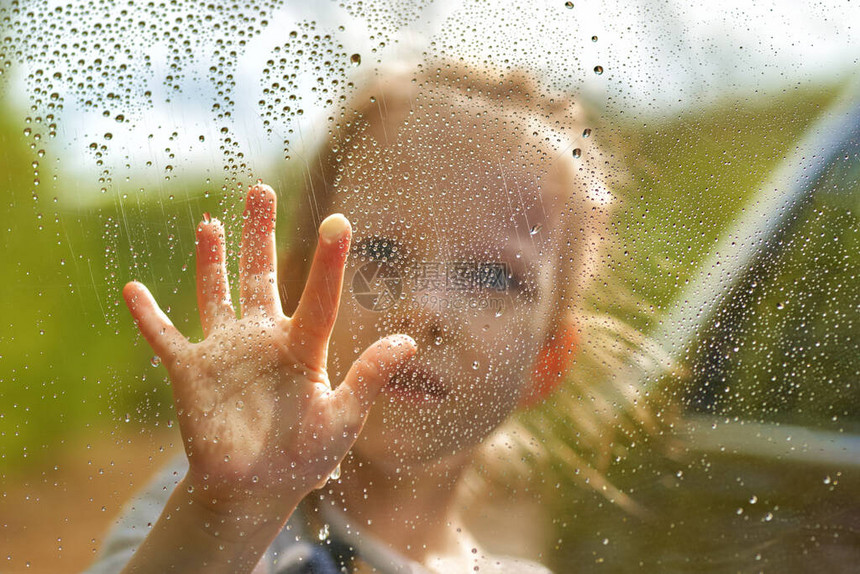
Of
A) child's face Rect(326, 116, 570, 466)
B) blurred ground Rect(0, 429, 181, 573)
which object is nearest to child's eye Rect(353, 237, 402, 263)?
child's face Rect(326, 116, 570, 466)


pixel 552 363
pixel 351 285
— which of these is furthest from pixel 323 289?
pixel 552 363

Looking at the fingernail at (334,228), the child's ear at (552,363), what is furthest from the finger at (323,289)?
the child's ear at (552,363)

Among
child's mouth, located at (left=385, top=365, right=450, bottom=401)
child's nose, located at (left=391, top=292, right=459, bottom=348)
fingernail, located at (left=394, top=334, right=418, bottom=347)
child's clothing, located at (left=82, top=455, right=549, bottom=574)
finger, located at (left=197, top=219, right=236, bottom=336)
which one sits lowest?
child's clothing, located at (left=82, top=455, right=549, bottom=574)

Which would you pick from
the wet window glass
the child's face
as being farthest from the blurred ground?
the child's face

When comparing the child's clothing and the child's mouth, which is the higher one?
the child's mouth

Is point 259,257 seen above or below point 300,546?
above

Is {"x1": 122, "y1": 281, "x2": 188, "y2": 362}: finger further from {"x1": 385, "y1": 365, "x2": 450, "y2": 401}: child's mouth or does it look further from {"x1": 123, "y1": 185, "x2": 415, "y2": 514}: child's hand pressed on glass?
{"x1": 385, "y1": 365, "x2": 450, "y2": 401}: child's mouth

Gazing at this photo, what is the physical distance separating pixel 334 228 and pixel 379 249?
0.02 m

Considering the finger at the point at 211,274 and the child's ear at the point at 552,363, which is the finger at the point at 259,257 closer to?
the finger at the point at 211,274

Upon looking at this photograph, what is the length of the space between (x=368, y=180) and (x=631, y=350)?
0.16 m

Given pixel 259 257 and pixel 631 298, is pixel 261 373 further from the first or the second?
pixel 631 298

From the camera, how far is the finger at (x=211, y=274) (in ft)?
1.06

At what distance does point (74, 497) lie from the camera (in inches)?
13.3

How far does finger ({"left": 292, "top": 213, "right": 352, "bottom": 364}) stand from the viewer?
319 millimetres
